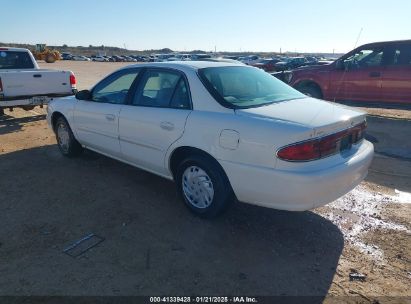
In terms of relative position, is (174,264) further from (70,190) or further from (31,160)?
(31,160)

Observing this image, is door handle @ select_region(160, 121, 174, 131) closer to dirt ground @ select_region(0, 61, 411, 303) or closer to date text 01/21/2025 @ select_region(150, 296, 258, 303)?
dirt ground @ select_region(0, 61, 411, 303)

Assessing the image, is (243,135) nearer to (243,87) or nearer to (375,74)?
(243,87)

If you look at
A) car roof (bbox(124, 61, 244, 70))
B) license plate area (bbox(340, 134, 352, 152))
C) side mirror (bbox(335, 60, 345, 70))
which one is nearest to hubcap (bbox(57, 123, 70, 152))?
car roof (bbox(124, 61, 244, 70))

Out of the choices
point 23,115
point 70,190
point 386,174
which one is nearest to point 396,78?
point 386,174

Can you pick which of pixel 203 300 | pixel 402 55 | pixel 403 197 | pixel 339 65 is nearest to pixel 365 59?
pixel 339 65

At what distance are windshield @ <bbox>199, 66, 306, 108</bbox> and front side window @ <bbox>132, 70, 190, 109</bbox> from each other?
29 cm

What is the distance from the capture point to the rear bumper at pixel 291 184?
314 centimetres

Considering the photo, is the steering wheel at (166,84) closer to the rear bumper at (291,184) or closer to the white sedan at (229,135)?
the white sedan at (229,135)

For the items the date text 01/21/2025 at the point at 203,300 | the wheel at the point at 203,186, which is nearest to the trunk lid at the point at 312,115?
the wheel at the point at 203,186

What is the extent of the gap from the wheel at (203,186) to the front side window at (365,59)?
24.0 feet

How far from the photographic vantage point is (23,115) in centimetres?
1007

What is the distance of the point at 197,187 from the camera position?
396cm

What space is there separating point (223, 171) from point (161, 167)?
0.95 metres

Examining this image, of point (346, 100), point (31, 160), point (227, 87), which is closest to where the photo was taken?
point (227, 87)
